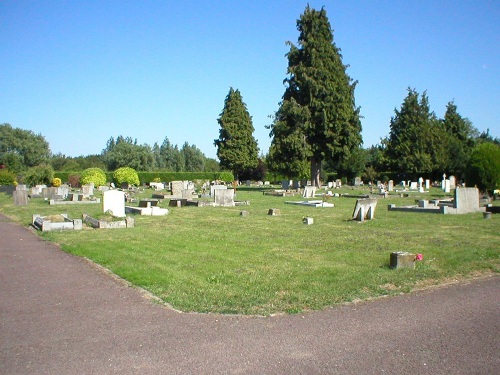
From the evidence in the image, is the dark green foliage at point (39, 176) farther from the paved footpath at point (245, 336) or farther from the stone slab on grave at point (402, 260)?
the stone slab on grave at point (402, 260)

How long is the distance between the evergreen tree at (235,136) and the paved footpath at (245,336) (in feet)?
210

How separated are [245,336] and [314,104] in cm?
4314

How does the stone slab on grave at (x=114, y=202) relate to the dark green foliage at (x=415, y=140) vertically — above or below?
below

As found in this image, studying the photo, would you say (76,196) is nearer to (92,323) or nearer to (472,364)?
(92,323)

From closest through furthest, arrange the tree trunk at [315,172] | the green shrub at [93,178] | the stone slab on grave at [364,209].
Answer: the stone slab on grave at [364,209], the green shrub at [93,178], the tree trunk at [315,172]

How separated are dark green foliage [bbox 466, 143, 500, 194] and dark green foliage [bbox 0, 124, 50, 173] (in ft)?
254

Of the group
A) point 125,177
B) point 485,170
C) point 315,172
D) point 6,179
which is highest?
point 315,172

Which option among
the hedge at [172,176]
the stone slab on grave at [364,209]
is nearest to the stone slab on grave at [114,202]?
the stone slab on grave at [364,209]

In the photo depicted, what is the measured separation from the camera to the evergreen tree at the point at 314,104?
47.2 m

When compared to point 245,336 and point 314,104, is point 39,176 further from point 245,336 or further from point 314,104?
point 245,336

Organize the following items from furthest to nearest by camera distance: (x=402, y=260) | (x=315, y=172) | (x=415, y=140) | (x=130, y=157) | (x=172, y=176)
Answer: (x=130, y=157)
(x=172, y=176)
(x=415, y=140)
(x=315, y=172)
(x=402, y=260)

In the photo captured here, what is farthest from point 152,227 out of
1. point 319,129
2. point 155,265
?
point 319,129

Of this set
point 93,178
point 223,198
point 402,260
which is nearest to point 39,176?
point 93,178

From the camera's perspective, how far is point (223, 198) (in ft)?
87.7
